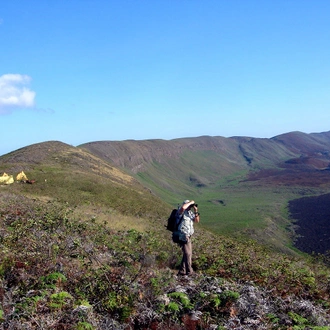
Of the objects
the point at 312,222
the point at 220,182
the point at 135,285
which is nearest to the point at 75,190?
the point at 135,285

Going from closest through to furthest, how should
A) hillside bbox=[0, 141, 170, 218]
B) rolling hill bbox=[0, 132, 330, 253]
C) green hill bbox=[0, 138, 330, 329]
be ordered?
green hill bbox=[0, 138, 330, 329] → hillside bbox=[0, 141, 170, 218] → rolling hill bbox=[0, 132, 330, 253]

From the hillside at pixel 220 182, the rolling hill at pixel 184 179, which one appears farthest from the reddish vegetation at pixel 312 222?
the hillside at pixel 220 182

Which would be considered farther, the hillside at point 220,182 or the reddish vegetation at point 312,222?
the hillside at point 220,182

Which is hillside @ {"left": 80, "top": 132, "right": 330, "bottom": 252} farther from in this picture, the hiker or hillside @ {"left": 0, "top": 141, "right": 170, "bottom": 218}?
the hiker

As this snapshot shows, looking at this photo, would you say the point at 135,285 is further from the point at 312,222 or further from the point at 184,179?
the point at 184,179

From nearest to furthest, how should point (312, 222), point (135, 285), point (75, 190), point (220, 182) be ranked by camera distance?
point (135, 285) → point (75, 190) → point (312, 222) → point (220, 182)

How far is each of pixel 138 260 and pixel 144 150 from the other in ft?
340

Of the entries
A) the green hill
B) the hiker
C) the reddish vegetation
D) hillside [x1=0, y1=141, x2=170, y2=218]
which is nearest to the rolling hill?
hillside [x1=0, y1=141, x2=170, y2=218]

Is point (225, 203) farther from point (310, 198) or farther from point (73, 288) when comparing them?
point (73, 288)

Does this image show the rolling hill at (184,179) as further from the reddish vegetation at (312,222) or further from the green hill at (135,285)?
the green hill at (135,285)

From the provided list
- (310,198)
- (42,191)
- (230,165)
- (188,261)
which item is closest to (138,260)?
(188,261)

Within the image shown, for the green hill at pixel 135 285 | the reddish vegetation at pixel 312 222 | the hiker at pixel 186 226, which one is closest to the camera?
the green hill at pixel 135 285

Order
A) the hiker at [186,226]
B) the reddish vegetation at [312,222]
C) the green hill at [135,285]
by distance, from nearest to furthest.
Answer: the green hill at [135,285]
the hiker at [186,226]
the reddish vegetation at [312,222]

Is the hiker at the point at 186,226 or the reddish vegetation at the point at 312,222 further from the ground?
the hiker at the point at 186,226
